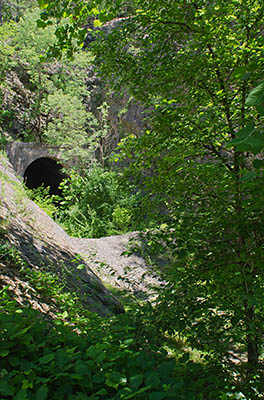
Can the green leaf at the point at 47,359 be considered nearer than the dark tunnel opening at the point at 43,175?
Yes

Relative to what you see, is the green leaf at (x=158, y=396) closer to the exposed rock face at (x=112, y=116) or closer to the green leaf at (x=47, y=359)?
the green leaf at (x=47, y=359)

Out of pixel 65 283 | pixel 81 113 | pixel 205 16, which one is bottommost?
pixel 65 283

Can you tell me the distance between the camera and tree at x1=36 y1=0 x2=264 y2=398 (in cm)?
201

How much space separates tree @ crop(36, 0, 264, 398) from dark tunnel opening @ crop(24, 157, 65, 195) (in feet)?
41.7

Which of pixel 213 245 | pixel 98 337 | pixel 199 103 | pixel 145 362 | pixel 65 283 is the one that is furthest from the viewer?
pixel 65 283

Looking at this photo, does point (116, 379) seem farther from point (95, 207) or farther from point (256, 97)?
point (95, 207)

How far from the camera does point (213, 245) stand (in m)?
2.25

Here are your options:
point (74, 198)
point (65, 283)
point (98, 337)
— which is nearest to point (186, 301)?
point (98, 337)

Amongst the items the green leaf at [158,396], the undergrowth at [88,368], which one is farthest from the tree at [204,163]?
the green leaf at [158,396]

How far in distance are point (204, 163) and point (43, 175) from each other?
1432cm

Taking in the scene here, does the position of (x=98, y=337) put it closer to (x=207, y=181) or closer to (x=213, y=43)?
(x=207, y=181)

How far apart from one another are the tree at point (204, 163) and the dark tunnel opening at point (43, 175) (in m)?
12.7

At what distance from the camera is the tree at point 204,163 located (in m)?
2.01

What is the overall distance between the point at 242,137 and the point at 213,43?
2035 mm
